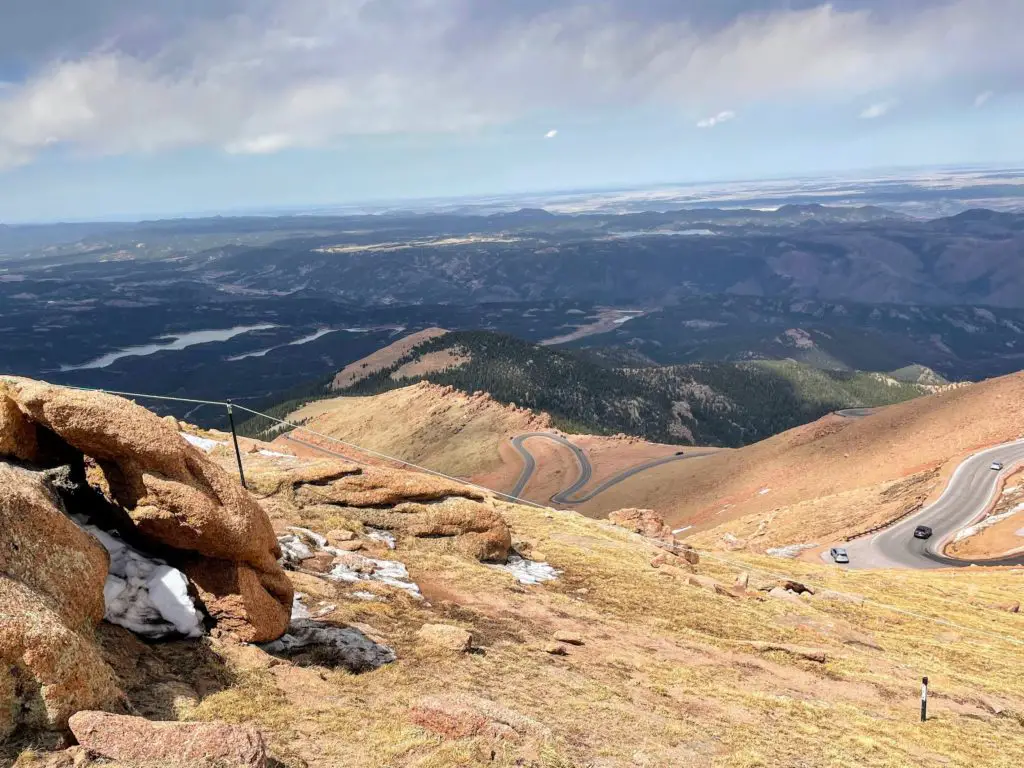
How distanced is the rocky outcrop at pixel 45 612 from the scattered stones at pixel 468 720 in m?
5.29

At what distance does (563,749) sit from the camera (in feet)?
44.6

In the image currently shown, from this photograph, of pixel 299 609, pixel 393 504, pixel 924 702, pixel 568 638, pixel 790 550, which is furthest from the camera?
pixel 790 550

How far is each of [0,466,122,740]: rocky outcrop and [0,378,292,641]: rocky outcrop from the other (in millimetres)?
1505

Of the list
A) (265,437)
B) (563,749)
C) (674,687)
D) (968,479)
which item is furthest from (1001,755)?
(265,437)

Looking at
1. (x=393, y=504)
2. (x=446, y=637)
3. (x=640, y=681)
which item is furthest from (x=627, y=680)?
(x=393, y=504)

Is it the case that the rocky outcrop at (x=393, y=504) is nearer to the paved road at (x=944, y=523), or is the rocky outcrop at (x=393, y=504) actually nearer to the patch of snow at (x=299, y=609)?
the patch of snow at (x=299, y=609)

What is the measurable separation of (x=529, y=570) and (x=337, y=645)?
13417mm

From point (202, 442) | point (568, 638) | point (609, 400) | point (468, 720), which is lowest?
point (609, 400)

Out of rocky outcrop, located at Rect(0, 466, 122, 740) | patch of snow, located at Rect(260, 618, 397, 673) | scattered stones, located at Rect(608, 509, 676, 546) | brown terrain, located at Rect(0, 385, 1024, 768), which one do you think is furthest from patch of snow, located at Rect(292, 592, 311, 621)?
scattered stones, located at Rect(608, 509, 676, 546)

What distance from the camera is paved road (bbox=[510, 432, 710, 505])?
10850cm

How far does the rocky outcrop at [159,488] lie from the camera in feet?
47.9

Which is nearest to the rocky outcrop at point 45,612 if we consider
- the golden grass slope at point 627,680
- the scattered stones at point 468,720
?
the golden grass slope at point 627,680

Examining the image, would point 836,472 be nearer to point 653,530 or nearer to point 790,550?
point 790,550

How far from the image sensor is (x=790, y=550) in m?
69.3
